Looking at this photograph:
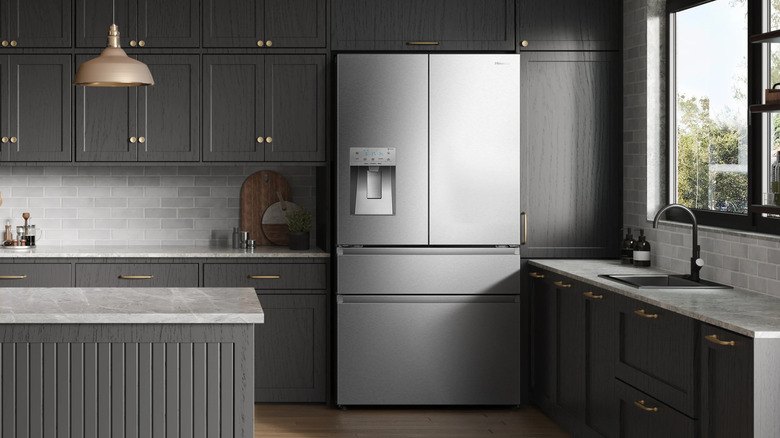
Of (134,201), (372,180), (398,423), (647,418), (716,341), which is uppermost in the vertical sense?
(372,180)

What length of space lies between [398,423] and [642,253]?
1.58 metres

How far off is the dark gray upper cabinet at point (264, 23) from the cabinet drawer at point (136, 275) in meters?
1.29

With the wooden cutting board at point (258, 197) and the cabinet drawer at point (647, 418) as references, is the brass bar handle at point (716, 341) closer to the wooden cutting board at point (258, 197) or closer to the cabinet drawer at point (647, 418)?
the cabinet drawer at point (647, 418)

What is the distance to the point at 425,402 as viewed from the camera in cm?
516

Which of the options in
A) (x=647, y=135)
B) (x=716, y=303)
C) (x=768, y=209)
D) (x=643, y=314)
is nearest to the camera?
(x=768, y=209)

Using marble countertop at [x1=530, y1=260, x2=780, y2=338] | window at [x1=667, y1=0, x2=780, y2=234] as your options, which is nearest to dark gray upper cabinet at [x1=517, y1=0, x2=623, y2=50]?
window at [x1=667, y1=0, x2=780, y2=234]

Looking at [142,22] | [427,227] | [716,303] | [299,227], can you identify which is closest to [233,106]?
[142,22]

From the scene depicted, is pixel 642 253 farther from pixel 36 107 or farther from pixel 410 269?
pixel 36 107

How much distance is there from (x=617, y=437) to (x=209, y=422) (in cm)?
180

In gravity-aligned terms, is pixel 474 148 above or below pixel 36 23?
below

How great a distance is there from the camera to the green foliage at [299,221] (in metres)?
5.53

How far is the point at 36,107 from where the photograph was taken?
529cm

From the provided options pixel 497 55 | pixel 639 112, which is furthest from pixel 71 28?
pixel 639 112

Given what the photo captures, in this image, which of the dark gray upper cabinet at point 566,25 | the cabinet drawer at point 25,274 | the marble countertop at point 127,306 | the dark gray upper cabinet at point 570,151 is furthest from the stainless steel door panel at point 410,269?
the cabinet drawer at point 25,274
